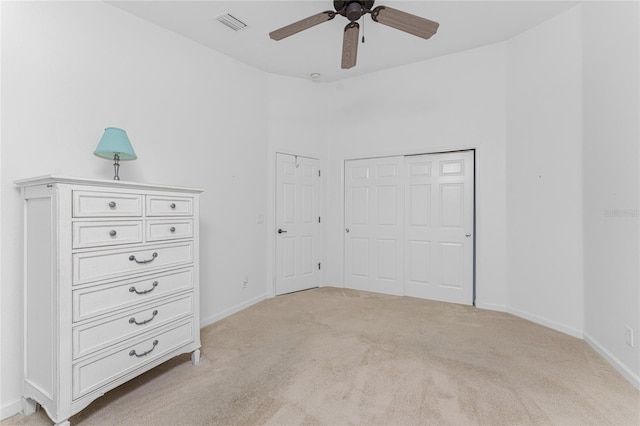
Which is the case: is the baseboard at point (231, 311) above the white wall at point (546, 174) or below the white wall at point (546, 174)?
below


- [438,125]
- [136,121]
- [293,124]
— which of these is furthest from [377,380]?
[293,124]

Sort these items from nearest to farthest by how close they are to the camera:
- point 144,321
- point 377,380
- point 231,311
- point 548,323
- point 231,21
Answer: point 144,321 → point 377,380 → point 231,21 → point 548,323 → point 231,311

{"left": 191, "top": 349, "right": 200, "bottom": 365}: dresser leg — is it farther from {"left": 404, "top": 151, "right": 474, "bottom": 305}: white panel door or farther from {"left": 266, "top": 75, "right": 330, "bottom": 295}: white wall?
{"left": 404, "top": 151, "right": 474, "bottom": 305}: white panel door

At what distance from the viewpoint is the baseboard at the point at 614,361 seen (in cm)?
209

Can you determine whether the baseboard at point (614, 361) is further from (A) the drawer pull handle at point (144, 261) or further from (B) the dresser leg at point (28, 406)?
(B) the dresser leg at point (28, 406)

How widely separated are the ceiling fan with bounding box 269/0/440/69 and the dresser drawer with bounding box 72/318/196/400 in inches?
92.4

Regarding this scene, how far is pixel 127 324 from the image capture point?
1.94 metres

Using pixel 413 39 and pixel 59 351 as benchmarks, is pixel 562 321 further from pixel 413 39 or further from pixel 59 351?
pixel 59 351

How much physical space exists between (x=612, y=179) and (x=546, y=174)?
784 millimetres

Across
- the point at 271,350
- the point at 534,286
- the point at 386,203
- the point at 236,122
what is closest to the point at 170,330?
the point at 271,350

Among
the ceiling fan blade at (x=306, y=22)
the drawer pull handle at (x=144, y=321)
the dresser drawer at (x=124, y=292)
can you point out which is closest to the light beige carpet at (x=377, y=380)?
the drawer pull handle at (x=144, y=321)

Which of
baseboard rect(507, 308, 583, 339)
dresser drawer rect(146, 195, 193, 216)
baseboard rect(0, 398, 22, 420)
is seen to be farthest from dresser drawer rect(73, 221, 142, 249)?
baseboard rect(507, 308, 583, 339)

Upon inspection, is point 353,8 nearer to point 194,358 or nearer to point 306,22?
point 306,22

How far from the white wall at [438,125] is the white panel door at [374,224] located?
0.46ft
